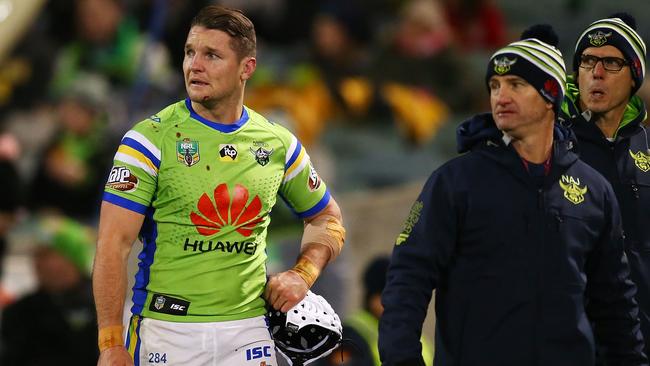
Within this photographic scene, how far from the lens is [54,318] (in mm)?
10594

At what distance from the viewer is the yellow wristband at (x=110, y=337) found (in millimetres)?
5844

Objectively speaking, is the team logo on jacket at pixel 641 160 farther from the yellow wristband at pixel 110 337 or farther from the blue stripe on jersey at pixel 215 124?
the yellow wristband at pixel 110 337

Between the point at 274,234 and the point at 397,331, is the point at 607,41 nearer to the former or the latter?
the point at 397,331

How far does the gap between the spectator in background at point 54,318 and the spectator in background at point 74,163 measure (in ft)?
5.30

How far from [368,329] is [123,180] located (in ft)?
10.3

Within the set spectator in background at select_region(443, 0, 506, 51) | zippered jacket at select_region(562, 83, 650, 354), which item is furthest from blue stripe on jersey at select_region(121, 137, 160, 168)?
spectator in background at select_region(443, 0, 506, 51)

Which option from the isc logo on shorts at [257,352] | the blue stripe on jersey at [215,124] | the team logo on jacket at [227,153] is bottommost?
the isc logo on shorts at [257,352]

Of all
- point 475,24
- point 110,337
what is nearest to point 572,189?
point 110,337

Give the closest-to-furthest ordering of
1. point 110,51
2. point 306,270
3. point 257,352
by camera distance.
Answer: point 257,352, point 306,270, point 110,51

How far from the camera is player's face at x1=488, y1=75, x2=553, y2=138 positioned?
570cm

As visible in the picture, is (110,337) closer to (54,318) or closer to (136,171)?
(136,171)

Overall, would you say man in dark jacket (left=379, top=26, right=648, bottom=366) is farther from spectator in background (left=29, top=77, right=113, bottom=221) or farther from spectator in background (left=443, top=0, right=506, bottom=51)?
spectator in background (left=443, top=0, right=506, bottom=51)

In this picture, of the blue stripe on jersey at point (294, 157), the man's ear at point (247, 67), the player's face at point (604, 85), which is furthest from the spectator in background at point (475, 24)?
the man's ear at point (247, 67)

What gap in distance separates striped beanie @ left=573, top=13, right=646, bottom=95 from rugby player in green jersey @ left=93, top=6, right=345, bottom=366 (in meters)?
1.50
